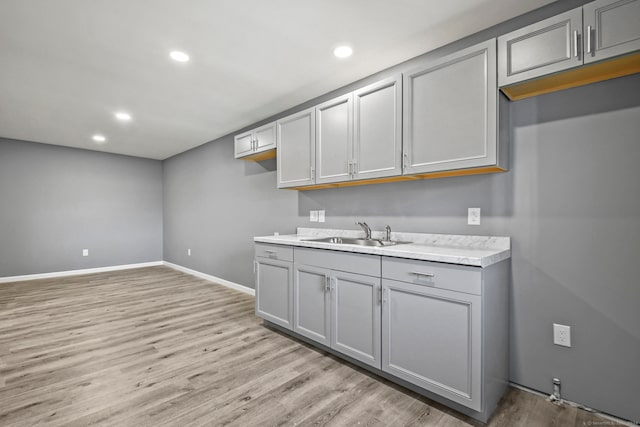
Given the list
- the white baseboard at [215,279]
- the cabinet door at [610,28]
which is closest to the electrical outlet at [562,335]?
the cabinet door at [610,28]

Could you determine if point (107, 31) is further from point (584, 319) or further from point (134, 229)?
point (134, 229)

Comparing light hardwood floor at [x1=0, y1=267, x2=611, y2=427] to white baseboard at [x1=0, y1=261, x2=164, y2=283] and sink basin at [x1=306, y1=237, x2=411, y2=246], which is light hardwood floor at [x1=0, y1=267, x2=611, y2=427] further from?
white baseboard at [x1=0, y1=261, x2=164, y2=283]

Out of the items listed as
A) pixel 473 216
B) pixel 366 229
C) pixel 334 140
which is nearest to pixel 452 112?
pixel 473 216

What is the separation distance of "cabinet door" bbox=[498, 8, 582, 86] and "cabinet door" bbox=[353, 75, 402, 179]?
707mm

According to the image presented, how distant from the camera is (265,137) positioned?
3.54 metres

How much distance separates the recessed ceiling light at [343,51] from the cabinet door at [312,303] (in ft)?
5.80

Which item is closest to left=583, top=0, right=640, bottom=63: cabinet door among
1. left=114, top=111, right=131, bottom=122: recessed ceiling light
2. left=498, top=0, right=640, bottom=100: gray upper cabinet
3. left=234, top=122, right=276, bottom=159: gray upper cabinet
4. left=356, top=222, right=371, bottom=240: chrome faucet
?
left=498, top=0, right=640, bottom=100: gray upper cabinet

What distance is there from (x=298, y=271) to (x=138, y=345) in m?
1.56

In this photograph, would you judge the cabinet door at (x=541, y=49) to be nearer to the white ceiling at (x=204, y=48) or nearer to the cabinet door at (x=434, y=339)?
the white ceiling at (x=204, y=48)

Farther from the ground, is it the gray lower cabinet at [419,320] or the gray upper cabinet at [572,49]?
the gray upper cabinet at [572,49]

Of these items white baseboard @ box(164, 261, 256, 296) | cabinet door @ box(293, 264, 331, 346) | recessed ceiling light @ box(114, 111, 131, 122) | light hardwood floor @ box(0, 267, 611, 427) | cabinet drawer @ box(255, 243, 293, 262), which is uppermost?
recessed ceiling light @ box(114, 111, 131, 122)

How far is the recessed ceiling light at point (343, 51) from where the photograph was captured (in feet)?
7.97

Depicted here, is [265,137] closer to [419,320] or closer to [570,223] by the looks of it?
[419,320]

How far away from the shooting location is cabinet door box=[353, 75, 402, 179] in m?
2.34
